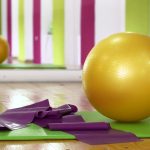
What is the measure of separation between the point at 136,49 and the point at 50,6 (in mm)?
4086

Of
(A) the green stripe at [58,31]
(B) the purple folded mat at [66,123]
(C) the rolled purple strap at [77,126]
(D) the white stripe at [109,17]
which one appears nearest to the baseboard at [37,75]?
(A) the green stripe at [58,31]

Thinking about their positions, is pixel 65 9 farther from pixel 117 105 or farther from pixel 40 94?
pixel 117 105

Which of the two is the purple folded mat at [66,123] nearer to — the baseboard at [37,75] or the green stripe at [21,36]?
the baseboard at [37,75]

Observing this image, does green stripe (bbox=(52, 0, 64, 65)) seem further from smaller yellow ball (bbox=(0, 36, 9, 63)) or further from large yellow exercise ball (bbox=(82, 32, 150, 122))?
large yellow exercise ball (bbox=(82, 32, 150, 122))

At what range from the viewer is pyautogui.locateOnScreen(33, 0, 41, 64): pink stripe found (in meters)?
6.25

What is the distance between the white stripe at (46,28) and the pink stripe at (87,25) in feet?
2.27

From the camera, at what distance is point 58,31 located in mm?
5926

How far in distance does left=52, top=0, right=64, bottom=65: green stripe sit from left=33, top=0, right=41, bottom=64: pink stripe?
29 centimetres

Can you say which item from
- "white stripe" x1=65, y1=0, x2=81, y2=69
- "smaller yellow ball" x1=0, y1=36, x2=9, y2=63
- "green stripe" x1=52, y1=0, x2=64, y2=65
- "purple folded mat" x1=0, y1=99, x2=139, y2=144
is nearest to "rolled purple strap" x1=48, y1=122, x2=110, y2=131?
"purple folded mat" x1=0, y1=99, x2=139, y2=144

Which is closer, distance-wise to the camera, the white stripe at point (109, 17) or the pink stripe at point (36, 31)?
the white stripe at point (109, 17)

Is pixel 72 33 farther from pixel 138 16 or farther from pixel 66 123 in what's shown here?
pixel 66 123

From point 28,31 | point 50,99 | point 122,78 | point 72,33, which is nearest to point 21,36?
point 28,31

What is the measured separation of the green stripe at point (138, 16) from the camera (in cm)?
474

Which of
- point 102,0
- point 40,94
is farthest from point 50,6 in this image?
point 40,94
